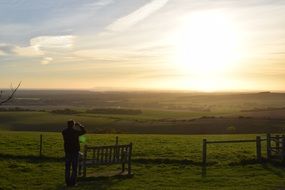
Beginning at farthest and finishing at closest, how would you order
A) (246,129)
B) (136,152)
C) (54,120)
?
(54,120) < (246,129) < (136,152)

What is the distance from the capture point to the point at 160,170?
22047mm

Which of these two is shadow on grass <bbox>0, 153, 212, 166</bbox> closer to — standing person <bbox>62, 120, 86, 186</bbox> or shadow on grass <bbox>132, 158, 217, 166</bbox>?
shadow on grass <bbox>132, 158, 217, 166</bbox>

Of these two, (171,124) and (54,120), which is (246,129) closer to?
(171,124)

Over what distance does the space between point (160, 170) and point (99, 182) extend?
468 cm

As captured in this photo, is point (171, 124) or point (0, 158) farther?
point (171, 124)

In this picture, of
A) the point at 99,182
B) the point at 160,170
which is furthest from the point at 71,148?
the point at 160,170

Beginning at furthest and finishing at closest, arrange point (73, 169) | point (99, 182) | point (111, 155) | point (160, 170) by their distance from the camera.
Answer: point (160, 170)
point (111, 155)
point (99, 182)
point (73, 169)

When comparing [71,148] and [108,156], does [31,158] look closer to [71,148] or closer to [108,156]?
[108,156]

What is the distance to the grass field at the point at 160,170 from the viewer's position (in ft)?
59.1

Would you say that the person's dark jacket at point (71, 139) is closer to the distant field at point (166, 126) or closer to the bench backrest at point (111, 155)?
the bench backrest at point (111, 155)

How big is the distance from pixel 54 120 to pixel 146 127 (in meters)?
23.0

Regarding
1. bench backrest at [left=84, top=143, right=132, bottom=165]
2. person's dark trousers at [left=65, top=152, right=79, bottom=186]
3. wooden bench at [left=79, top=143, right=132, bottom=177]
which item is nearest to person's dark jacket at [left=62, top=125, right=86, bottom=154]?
person's dark trousers at [left=65, top=152, right=79, bottom=186]

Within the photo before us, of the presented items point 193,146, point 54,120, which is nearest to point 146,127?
point 54,120

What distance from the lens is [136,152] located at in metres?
28.0
